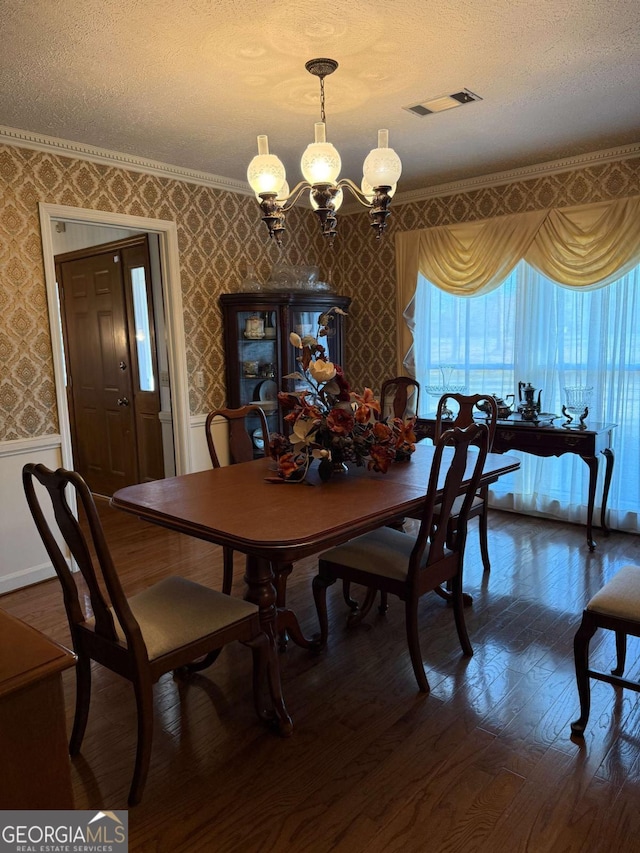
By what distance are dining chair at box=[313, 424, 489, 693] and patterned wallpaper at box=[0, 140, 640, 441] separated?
2.10 metres

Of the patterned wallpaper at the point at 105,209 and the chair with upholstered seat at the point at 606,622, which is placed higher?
the patterned wallpaper at the point at 105,209

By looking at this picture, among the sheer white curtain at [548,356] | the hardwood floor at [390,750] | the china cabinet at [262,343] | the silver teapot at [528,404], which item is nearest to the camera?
the hardwood floor at [390,750]

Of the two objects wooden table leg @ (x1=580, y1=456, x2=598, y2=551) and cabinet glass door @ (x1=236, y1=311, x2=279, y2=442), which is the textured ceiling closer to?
cabinet glass door @ (x1=236, y1=311, x2=279, y2=442)

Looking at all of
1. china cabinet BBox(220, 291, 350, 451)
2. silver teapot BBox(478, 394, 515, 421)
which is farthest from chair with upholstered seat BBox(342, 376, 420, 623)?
china cabinet BBox(220, 291, 350, 451)

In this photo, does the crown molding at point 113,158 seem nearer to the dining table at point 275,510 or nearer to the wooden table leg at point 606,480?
the dining table at point 275,510

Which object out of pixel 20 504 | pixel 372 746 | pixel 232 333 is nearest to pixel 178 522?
pixel 372 746

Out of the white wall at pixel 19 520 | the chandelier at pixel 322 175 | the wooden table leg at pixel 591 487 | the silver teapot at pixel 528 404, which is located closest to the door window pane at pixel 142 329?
the white wall at pixel 19 520

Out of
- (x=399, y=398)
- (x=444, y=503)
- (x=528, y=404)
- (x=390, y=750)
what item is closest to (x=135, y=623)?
(x=390, y=750)

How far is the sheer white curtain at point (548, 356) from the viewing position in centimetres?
402

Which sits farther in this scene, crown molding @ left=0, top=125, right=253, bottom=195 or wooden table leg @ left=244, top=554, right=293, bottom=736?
crown molding @ left=0, top=125, right=253, bottom=195

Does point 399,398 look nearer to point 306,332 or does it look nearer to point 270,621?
point 306,332

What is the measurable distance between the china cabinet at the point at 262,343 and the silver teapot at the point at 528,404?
1.69 metres

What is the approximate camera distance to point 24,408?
3445 mm

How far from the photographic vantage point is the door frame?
3.51 m
